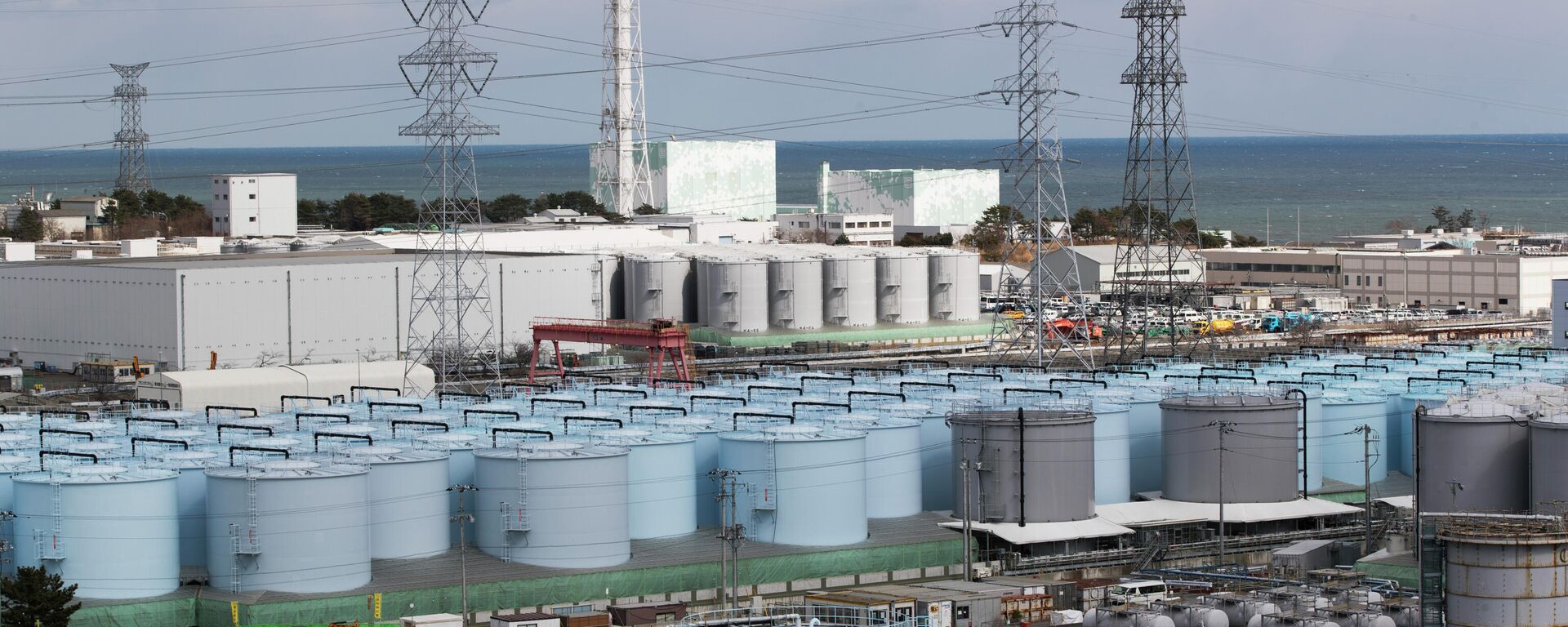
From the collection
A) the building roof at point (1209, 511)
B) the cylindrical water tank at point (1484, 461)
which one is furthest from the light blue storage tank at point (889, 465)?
the cylindrical water tank at point (1484, 461)

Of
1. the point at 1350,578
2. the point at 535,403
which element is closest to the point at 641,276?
the point at 535,403

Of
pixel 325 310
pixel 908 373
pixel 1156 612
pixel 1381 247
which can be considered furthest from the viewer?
pixel 1381 247

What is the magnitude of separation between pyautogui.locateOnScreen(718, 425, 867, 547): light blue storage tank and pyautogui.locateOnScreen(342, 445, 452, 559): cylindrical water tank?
206 inches

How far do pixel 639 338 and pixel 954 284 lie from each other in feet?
73.9

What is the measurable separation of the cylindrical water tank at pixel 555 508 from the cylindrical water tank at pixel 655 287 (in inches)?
1390

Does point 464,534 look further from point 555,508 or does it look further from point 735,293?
point 735,293

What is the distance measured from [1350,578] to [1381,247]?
6955 centimetres

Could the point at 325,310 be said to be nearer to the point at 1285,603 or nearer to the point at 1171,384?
the point at 1171,384

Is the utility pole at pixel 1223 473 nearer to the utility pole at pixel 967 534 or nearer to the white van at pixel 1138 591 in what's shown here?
the white van at pixel 1138 591

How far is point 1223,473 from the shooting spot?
39000 millimetres

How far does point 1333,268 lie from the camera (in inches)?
3583

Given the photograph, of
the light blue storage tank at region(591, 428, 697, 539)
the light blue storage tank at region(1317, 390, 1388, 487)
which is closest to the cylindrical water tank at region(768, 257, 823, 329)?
the light blue storage tank at region(1317, 390, 1388, 487)

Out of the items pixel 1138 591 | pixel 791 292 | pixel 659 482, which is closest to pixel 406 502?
pixel 659 482

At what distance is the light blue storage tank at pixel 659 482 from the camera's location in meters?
35.1
